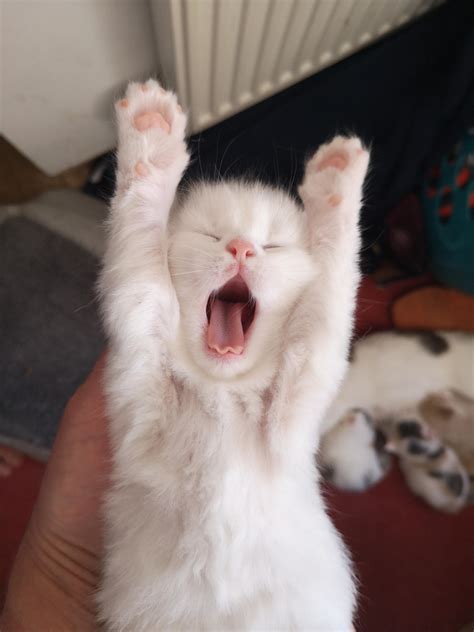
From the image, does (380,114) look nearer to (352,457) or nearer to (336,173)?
(336,173)

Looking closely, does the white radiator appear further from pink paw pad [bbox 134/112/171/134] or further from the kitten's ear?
the kitten's ear

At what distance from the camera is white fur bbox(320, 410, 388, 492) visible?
1.34 m

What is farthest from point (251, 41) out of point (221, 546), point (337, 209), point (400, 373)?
point (221, 546)

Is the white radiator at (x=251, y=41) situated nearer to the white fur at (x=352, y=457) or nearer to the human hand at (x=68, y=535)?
the human hand at (x=68, y=535)

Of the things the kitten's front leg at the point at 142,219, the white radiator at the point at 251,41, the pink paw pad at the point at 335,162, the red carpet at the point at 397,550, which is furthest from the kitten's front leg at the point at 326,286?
the red carpet at the point at 397,550

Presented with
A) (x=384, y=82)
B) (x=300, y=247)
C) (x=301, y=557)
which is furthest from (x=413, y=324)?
(x=301, y=557)

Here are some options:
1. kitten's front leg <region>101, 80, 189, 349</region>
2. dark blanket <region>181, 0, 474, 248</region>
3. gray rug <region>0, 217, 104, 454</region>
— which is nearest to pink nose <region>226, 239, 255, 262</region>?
kitten's front leg <region>101, 80, 189, 349</region>

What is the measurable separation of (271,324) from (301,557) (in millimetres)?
405

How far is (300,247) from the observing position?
0.84 metres

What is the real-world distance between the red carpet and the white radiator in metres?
1.26

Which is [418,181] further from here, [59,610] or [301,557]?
[59,610]

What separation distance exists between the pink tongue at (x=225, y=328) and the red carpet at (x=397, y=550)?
805 millimetres

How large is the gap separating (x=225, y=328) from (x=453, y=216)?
3.25 feet

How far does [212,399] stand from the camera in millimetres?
764
